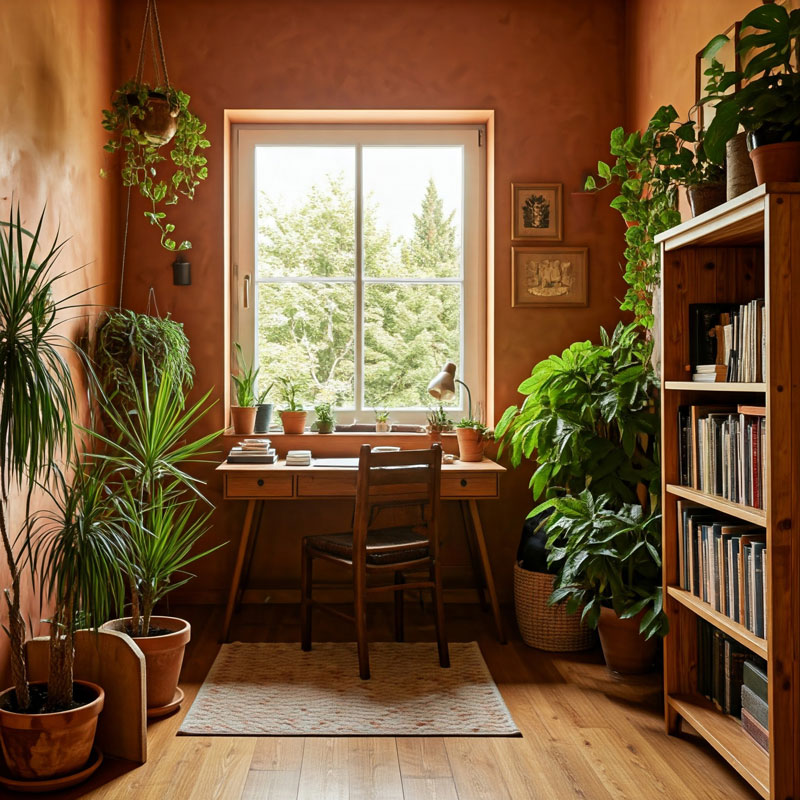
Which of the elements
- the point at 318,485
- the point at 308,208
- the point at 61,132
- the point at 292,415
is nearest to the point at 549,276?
the point at 308,208

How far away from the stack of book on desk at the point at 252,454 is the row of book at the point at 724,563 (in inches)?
76.4

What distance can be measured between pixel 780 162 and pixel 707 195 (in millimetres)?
482

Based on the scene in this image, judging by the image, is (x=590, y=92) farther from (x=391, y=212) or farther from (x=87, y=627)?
(x=87, y=627)

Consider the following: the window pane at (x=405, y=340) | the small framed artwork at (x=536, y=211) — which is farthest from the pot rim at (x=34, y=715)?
the small framed artwork at (x=536, y=211)

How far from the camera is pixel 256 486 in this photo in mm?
3701

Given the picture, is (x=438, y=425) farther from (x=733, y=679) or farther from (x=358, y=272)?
(x=733, y=679)

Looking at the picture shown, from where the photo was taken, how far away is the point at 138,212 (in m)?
4.17

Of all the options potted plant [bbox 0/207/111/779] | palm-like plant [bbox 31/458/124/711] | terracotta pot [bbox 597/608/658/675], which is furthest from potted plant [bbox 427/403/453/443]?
potted plant [bbox 0/207/111/779]

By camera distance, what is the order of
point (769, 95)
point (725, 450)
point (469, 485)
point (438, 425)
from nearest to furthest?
1. point (769, 95)
2. point (725, 450)
3. point (469, 485)
4. point (438, 425)

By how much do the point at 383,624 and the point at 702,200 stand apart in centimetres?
238

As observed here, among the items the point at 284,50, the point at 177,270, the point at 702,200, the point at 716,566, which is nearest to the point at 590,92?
the point at 284,50

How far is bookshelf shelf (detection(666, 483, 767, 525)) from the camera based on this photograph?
214cm

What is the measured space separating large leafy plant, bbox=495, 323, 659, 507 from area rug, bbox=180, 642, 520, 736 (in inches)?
33.7

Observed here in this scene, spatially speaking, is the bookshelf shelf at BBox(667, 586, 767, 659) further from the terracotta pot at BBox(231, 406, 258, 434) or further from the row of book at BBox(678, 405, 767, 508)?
the terracotta pot at BBox(231, 406, 258, 434)
